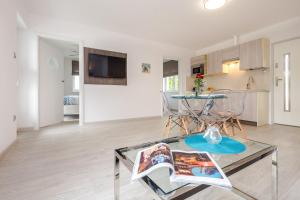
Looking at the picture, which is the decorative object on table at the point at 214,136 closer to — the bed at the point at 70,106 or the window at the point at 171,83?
the bed at the point at 70,106

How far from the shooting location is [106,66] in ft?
13.7

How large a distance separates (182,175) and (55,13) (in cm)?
411

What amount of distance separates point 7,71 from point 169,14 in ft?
10.1

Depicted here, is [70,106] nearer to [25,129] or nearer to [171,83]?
[25,129]

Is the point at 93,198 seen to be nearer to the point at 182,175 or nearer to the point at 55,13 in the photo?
the point at 182,175

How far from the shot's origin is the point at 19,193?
1.22 metres

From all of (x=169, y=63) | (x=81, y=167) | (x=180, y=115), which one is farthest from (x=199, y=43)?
(x=81, y=167)

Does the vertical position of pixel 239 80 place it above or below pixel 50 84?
above

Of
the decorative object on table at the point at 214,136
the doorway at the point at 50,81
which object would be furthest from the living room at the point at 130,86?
the decorative object on table at the point at 214,136

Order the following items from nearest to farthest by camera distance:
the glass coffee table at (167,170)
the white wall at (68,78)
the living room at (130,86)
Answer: the glass coffee table at (167,170)
the living room at (130,86)
the white wall at (68,78)

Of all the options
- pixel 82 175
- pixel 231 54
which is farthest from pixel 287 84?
pixel 82 175

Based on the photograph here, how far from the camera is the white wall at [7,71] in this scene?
2014mm

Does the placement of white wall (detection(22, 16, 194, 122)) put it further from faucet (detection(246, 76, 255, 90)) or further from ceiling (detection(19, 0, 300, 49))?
faucet (detection(246, 76, 255, 90))

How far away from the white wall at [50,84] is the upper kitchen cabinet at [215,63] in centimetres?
474
